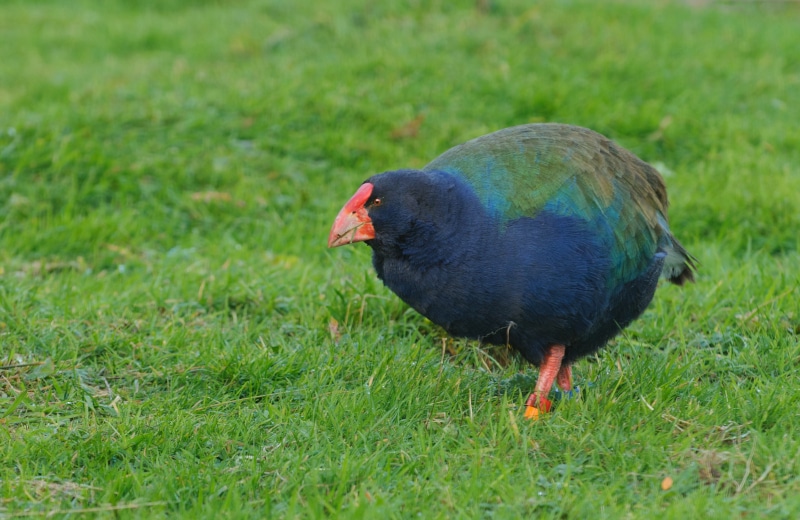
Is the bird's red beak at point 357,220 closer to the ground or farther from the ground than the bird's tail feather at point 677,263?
farther from the ground

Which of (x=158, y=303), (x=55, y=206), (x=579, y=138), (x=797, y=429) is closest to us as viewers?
(x=797, y=429)

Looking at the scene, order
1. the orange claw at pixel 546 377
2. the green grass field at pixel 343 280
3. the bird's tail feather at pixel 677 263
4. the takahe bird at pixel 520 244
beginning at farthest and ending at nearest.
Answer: the bird's tail feather at pixel 677 263, the orange claw at pixel 546 377, the takahe bird at pixel 520 244, the green grass field at pixel 343 280

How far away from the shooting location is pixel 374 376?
10.9 feet

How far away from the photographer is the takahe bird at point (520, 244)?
121 inches

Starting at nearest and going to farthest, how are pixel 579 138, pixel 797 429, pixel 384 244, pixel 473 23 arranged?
pixel 797 429, pixel 384 244, pixel 579 138, pixel 473 23

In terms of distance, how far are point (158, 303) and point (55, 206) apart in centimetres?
146

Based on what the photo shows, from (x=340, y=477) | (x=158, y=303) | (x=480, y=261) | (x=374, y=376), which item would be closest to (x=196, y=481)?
(x=340, y=477)

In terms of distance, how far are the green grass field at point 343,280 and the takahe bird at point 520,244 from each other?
228mm

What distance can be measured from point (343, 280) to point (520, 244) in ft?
4.23

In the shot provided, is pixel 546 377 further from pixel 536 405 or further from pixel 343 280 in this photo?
pixel 343 280

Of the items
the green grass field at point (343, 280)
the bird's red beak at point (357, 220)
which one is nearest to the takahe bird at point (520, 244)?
the bird's red beak at point (357, 220)

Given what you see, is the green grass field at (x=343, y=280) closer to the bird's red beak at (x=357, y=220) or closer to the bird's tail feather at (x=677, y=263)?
the bird's tail feather at (x=677, y=263)

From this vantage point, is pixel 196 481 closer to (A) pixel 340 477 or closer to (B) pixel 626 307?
(A) pixel 340 477

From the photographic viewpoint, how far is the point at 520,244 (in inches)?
121
